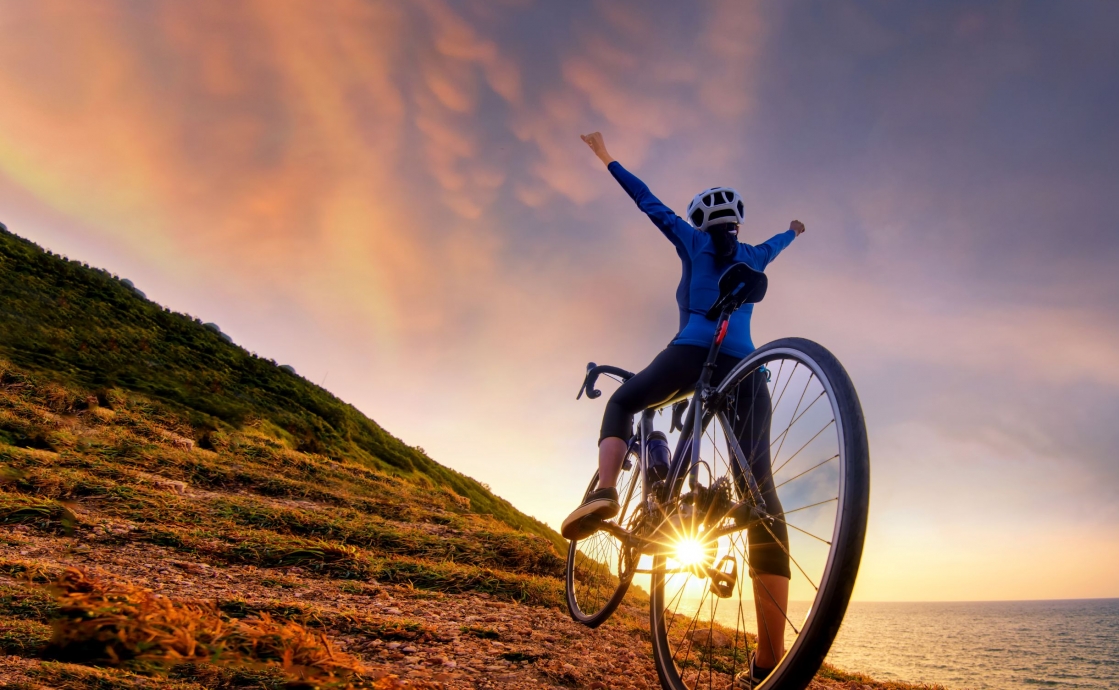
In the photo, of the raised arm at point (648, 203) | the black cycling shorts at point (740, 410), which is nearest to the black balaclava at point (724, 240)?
the raised arm at point (648, 203)

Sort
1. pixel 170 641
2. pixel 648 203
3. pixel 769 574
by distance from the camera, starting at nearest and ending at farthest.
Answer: pixel 170 641, pixel 769 574, pixel 648 203

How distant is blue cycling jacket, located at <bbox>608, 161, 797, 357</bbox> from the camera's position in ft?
11.1

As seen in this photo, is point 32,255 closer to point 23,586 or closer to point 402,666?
point 23,586

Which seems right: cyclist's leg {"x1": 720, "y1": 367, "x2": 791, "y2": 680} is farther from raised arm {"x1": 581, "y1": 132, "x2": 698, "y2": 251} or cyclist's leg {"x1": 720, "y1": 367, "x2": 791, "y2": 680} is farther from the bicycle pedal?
raised arm {"x1": 581, "y1": 132, "x2": 698, "y2": 251}

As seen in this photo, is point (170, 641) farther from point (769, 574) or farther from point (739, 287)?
point (739, 287)

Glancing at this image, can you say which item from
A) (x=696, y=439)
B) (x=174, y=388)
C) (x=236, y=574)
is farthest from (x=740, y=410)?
(x=174, y=388)

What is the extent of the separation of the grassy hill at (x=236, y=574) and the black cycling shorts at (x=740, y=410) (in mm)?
1218

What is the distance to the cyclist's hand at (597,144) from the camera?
423 cm

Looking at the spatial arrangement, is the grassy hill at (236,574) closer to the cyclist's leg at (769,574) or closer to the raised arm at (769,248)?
the cyclist's leg at (769,574)

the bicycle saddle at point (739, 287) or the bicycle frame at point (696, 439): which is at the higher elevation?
the bicycle saddle at point (739, 287)

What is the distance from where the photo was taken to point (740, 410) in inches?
124

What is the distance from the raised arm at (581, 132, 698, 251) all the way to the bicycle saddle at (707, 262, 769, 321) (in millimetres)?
637

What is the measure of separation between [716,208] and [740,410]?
57.6 inches

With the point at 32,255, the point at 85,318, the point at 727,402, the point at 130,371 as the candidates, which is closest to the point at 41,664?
the point at 727,402
